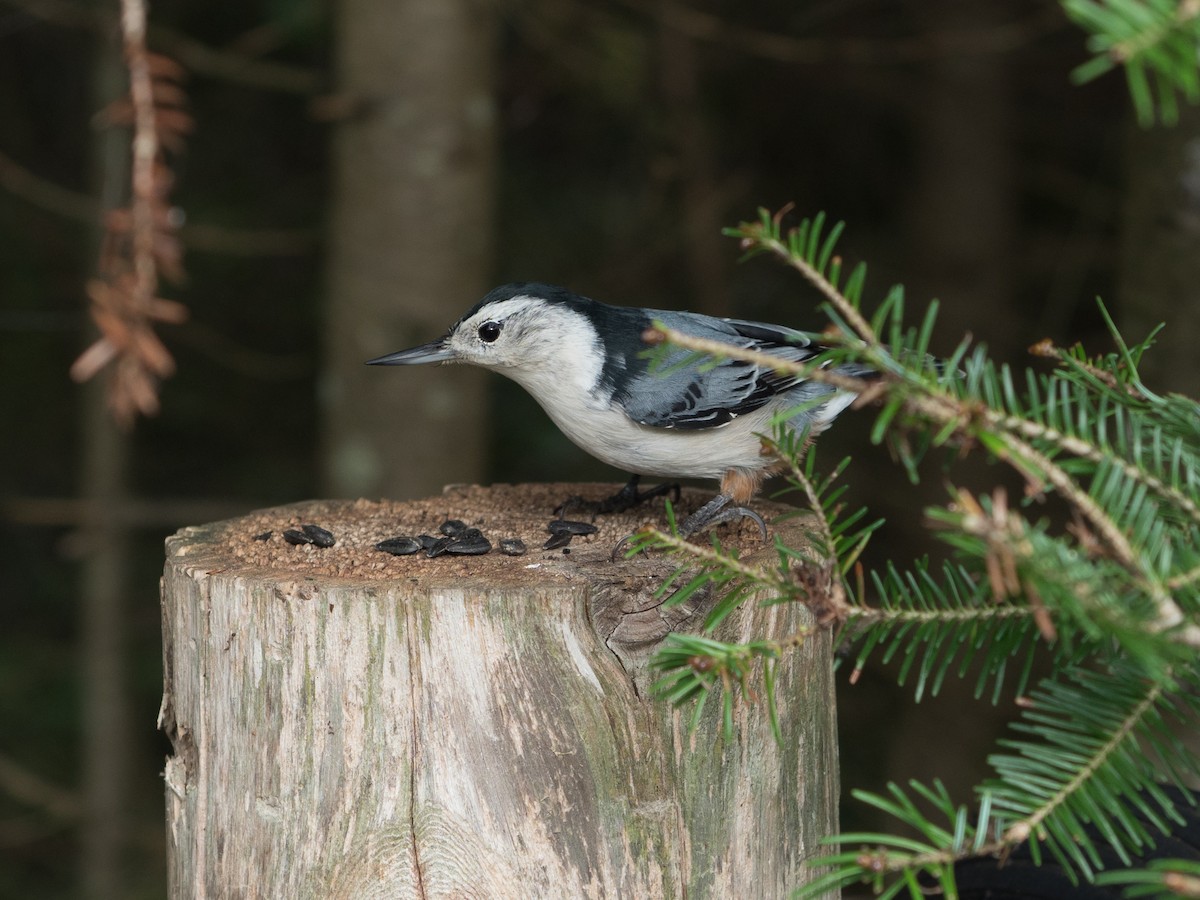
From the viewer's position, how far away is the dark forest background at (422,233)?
4.11 m

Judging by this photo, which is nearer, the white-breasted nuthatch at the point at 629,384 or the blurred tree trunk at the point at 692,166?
the white-breasted nuthatch at the point at 629,384

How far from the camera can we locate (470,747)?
6.31ft

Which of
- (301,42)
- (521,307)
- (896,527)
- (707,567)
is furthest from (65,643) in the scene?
(707,567)

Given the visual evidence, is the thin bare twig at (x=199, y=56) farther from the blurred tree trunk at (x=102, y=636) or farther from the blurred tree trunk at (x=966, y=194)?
the blurred tree trunk at (x=966, y=194)

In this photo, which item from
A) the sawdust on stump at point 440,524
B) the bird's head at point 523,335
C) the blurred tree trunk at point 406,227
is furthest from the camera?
the blurred tree trunk at point 406,227

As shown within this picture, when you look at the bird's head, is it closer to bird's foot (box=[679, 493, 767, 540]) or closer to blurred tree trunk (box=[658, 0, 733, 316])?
bird's foot (box=[679, 493, 767, 540])

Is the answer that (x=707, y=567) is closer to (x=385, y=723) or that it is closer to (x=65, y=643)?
(x=385, y=723)

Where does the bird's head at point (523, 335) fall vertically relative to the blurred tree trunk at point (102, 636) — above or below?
above

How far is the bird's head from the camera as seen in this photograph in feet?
9.31

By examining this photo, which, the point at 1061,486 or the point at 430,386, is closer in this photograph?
the point at 1061,486

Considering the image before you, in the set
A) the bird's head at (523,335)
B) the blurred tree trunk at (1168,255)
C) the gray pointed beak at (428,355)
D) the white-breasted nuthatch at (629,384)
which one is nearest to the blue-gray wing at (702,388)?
the white-breasted nuthatch at (629,384)

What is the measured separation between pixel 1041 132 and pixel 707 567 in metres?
5.20

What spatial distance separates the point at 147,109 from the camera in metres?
2.29

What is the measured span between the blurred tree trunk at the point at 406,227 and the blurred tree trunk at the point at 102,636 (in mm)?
1422
